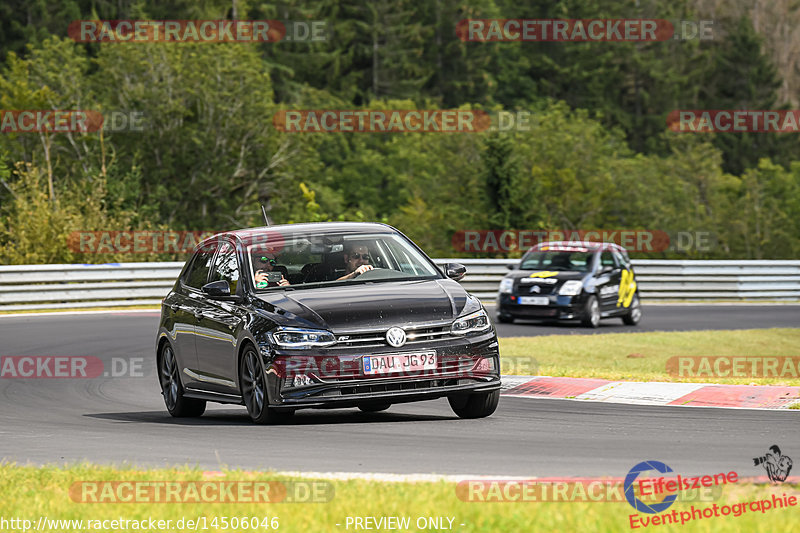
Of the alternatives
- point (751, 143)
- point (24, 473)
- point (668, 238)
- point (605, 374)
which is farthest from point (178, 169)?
point (751, 143)

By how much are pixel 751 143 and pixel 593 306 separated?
71810 mm

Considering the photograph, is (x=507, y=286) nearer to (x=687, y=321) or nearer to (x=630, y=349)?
(x=630, y=349)

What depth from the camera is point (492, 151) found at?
41.8 meters

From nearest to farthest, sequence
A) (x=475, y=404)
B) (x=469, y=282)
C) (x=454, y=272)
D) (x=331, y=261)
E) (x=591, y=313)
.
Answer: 1. (x=475, y=404)
2. (x=331, y=261)
3. (x=454, y=272)
4. (x=591, y=313)
5. (x=469, y=282)

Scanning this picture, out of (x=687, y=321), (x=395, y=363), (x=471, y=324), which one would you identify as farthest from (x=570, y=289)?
(x=395, y=363)

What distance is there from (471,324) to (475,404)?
76 centimetres

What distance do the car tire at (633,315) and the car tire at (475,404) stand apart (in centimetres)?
1551

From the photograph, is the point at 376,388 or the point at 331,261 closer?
the point at 376,388

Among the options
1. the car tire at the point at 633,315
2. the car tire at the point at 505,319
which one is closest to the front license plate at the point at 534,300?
the car tire at the point at 505,319

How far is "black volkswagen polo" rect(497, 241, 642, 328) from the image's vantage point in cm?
2444

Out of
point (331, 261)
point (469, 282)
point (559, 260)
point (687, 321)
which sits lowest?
point (687, 321)

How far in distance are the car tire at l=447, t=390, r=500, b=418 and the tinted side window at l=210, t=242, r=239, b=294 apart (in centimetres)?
205

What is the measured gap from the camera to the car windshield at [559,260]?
25172 millimetres

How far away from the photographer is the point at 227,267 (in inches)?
449
